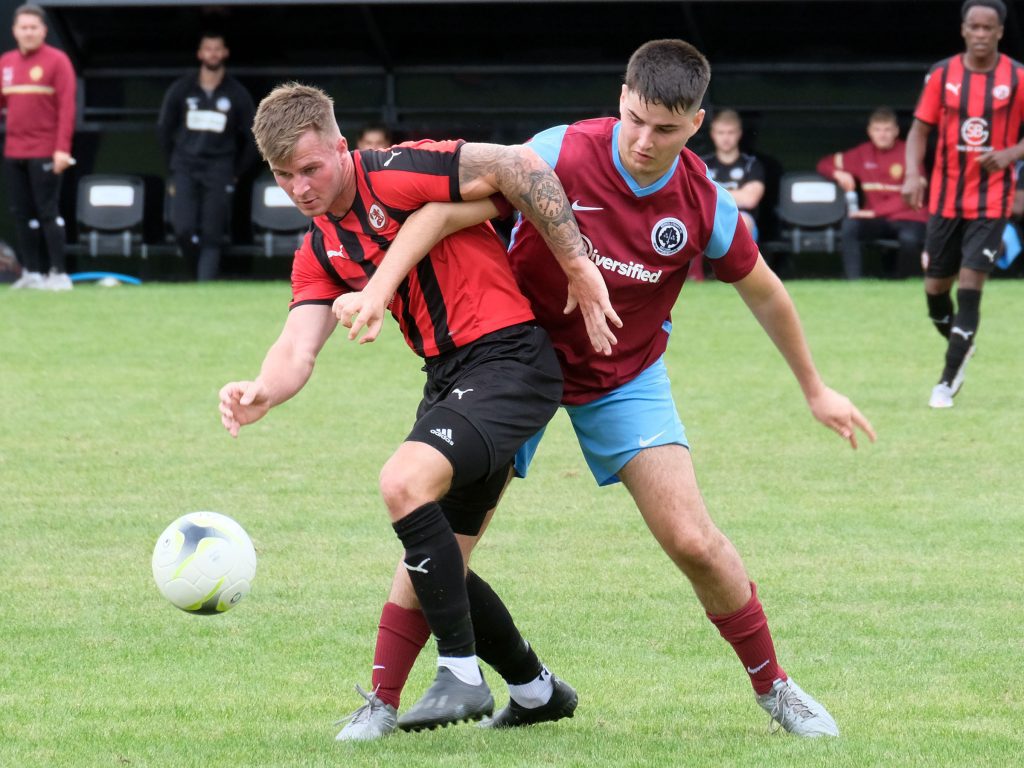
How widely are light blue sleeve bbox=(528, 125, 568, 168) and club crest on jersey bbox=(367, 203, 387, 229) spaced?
0.44 meters

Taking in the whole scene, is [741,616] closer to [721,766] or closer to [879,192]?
[721,766]

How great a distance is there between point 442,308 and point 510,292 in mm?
193

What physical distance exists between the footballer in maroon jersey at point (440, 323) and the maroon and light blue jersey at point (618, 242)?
135mm

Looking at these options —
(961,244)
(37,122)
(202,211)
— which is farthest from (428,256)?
(202,211)

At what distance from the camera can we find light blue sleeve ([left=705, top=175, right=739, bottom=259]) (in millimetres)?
4570

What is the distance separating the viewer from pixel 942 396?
10.1 m

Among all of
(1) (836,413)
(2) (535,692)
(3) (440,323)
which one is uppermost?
(3) (440,323)

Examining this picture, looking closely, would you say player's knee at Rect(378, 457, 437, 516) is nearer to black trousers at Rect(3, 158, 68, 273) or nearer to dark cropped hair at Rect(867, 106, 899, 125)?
black trousers at Rect(3, 158, 68, 273)

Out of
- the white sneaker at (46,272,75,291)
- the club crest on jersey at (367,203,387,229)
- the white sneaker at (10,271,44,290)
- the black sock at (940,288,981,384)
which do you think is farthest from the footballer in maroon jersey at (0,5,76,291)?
the club crest on jersey at (367,203,387,229)

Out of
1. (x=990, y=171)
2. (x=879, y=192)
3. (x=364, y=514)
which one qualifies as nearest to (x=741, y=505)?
(x=364, y=514)

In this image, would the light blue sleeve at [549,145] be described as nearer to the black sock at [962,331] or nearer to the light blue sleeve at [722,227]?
the light blue sleeve at [722,227]

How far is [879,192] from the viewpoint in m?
17.0

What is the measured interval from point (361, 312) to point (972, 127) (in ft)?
24.4

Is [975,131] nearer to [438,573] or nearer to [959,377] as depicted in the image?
[959,377]
